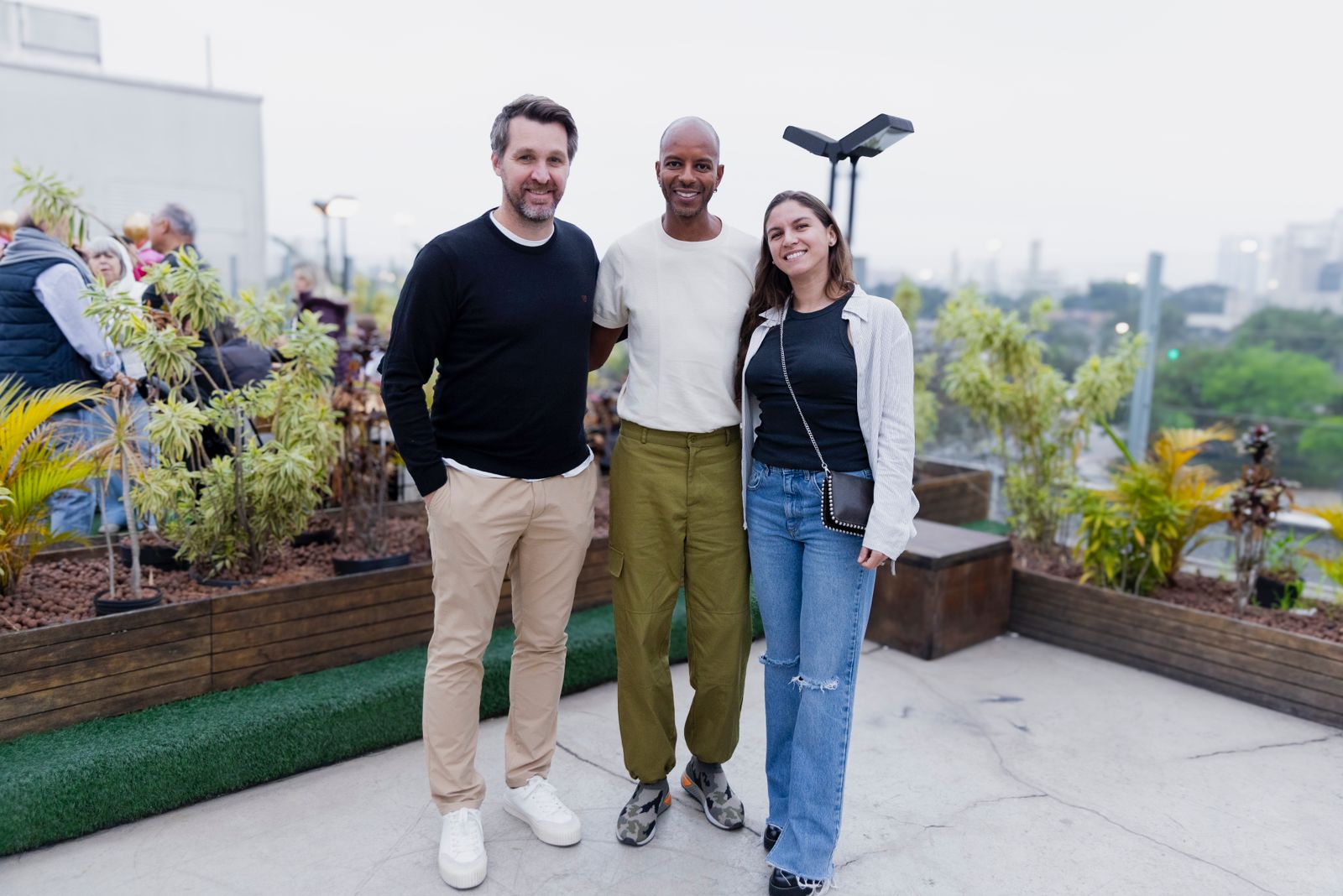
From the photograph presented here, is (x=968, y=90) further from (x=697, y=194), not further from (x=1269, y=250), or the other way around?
(x=697, y=194)

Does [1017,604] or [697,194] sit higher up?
[697,194]

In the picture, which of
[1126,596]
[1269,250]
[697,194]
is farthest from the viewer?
[1269,250]

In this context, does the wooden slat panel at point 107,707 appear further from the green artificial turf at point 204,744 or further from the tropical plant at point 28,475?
the tropical plant at point 28,475

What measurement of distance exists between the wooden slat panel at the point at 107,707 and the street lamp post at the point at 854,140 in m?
2.68

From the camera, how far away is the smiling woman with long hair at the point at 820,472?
2092 millimetres

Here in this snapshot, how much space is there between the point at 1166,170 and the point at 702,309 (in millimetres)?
5151

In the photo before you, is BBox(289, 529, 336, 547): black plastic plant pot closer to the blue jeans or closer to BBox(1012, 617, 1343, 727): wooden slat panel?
the blue jeans

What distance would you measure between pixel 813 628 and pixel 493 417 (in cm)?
93

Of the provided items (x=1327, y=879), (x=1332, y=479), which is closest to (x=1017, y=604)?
(x=1327, y=879)

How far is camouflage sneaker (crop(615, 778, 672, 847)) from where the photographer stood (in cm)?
243

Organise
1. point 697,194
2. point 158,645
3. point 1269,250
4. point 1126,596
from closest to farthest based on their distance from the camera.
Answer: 1. point 697,194
2. point 158,645
3. point 1126,596
4. point 1269,250

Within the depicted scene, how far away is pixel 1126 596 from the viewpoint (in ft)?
12.9

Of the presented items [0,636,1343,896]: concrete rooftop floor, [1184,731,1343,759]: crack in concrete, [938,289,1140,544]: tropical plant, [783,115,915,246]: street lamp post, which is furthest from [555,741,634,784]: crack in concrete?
[938,289,1140,544]: tropical plant

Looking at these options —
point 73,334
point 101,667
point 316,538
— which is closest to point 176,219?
point 73,334
